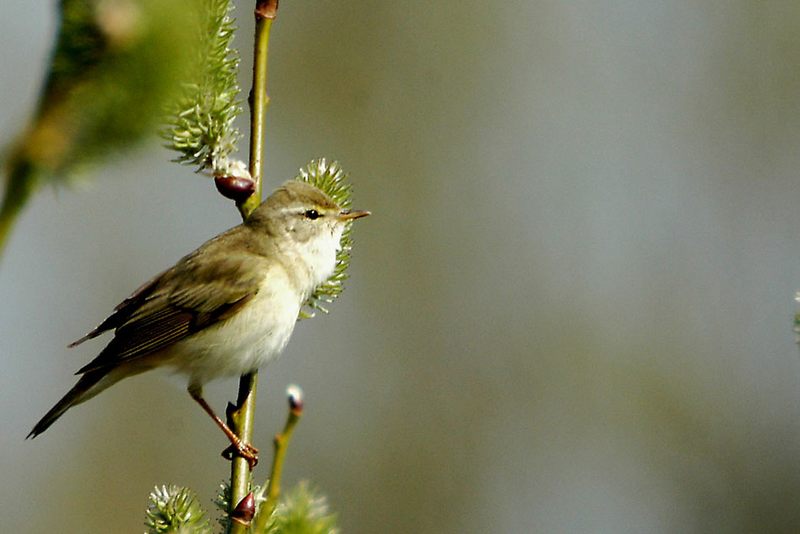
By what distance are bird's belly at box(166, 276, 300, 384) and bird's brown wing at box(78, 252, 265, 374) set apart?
48 mm

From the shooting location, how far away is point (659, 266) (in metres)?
9.90

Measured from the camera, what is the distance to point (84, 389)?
3.28m

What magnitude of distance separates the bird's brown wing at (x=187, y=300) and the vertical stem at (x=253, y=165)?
945 mm

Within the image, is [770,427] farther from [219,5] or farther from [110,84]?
[110,84]

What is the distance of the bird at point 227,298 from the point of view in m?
3.41

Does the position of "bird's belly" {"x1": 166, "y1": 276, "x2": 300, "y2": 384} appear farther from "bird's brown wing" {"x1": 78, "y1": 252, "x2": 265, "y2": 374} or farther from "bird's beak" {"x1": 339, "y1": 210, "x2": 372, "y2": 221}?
"bird's beak" {"x1": 339, "y1": 210, "x2": 372, "y2": 221}

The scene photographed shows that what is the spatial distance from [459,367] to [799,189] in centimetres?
373

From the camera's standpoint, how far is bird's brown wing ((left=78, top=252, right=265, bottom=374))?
11.5ft

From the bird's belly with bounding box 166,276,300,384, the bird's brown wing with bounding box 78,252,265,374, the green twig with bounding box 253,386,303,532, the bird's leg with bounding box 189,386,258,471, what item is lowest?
the green twig with bounding box 253,386,303,532

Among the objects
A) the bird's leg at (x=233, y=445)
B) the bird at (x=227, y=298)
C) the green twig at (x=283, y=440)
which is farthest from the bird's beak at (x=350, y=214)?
the green twig at (x=283, y=440)

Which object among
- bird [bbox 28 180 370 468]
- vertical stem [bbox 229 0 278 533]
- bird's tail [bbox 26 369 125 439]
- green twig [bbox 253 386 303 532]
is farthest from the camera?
bird [bbox 28 180 370 468]

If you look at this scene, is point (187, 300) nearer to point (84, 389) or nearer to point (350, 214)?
point (84, 389)

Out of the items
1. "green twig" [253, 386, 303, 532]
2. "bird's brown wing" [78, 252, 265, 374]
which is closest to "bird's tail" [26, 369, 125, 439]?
"bird's brown wing" [78, 252, 265, 374]

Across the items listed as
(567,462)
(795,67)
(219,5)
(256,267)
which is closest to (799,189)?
(795,67)
